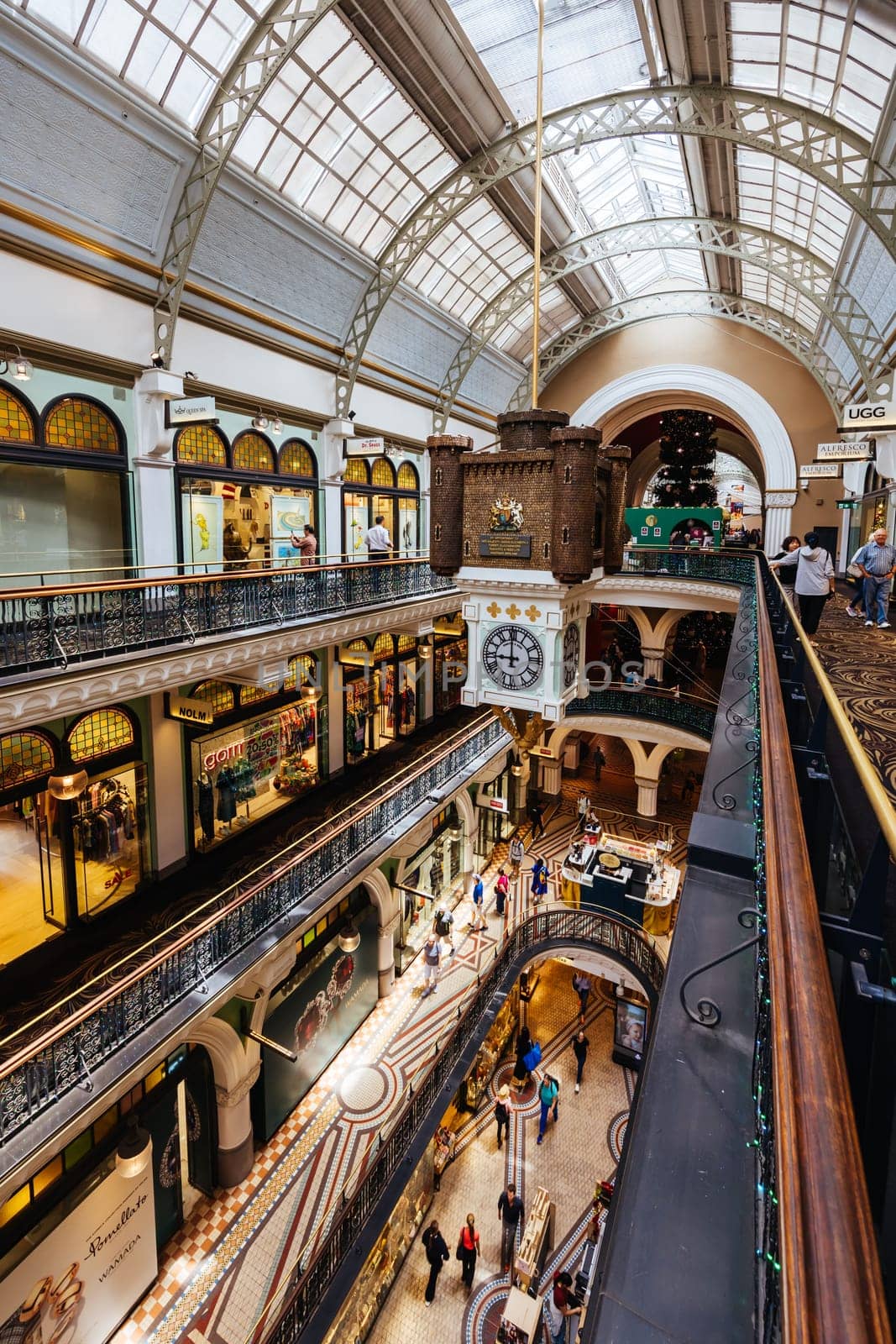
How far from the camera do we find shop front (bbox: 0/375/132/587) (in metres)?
8.22

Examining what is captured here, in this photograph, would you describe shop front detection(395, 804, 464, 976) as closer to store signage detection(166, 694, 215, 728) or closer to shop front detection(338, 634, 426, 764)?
shop front detection(338, 634, 426, 764)

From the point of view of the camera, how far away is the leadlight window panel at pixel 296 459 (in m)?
12.7

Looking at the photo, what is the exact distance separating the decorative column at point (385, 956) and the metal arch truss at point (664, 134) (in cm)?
1036

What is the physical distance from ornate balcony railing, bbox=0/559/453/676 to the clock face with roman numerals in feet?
9.53

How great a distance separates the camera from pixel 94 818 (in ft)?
28.8

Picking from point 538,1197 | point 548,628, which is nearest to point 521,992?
point 538,1197

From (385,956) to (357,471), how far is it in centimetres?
1011

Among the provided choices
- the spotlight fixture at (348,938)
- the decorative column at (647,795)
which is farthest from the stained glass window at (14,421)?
the decorative column at (647,795)

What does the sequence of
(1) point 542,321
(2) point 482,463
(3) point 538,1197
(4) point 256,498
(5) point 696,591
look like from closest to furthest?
(2) point 482,463 < (3) point 538,1197 < (4) point 256,498 < (5) point 696,591 < (1) point 542,321

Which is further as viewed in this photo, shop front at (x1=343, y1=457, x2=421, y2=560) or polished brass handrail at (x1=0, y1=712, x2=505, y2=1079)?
shop front at (x1=343, y1=457, x2=421, y2=560)

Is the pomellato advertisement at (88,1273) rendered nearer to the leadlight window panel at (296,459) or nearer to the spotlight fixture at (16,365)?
the spotlight fixture at (16,365)

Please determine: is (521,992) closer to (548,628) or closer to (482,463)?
(548,628)

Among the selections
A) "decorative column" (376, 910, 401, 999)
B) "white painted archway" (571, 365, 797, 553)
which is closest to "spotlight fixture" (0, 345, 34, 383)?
"decorative column" (376, 910, 401, 999)

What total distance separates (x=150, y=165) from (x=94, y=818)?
8.43 meters
